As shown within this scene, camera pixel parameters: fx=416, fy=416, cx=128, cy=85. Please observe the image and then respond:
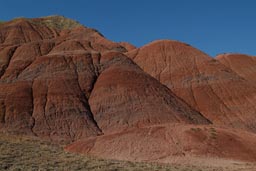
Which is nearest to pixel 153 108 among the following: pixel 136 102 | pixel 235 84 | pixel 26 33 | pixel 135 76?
pixel 136 102

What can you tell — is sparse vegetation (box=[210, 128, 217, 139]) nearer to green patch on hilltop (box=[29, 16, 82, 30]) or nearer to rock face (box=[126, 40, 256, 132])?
rock face (box=[126, 40, 256, 132])

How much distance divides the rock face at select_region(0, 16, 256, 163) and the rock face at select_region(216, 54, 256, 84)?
Result: 1.18 meters

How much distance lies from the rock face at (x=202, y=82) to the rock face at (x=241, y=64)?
37.2 feet

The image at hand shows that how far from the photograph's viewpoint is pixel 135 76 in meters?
78.3

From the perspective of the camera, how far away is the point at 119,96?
240ft

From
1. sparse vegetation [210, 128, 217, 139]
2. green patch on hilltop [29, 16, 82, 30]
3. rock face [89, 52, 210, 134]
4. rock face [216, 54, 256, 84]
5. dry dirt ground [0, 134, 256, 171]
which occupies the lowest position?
dry dirt ground [0, 134, 256, 171]

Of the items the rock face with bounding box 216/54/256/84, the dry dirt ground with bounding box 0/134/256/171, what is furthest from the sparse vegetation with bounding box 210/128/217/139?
the rock face with bounding box 216/54/256/84

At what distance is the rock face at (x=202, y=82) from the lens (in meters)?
83.0

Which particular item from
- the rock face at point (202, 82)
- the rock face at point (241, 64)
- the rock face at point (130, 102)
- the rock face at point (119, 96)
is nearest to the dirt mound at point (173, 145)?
the rock face at point (119, 96)

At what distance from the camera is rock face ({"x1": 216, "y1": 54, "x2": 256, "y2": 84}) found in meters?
106

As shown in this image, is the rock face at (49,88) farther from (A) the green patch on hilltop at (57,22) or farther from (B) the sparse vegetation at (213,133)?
(A) the green patch on hilltop at (57,22)

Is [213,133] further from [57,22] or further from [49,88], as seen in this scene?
[57,22]

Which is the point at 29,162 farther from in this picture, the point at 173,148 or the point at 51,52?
the point at 51,52

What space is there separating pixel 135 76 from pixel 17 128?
80.1 ft
